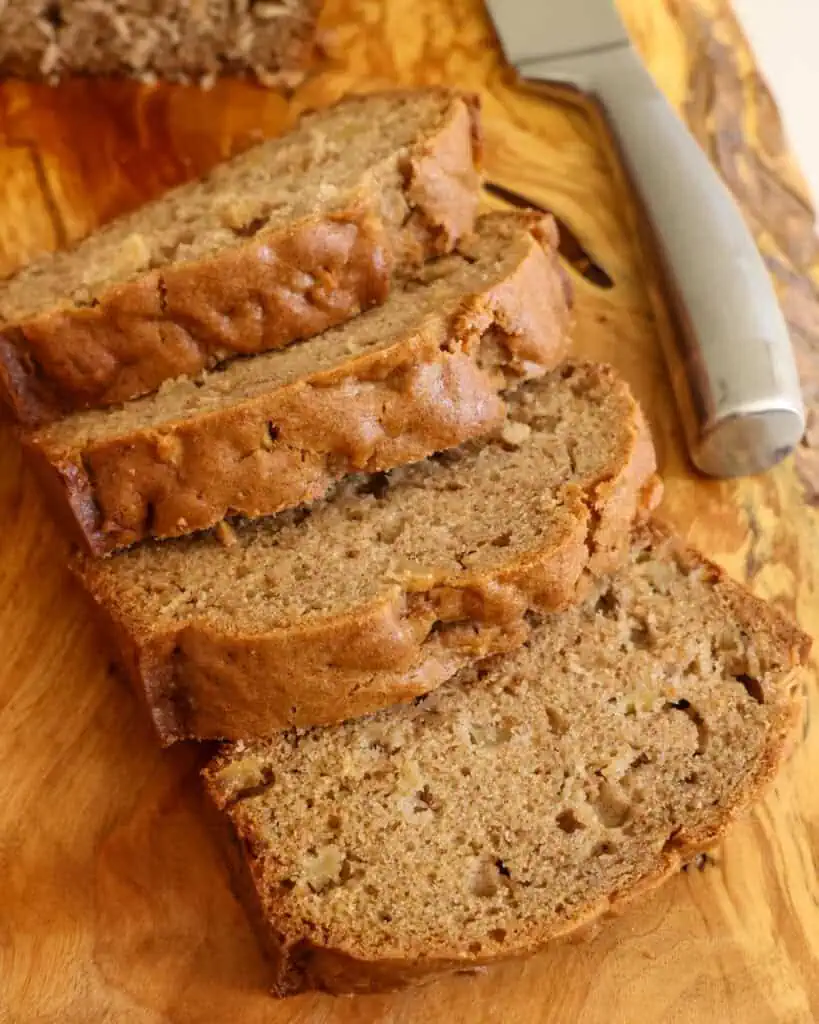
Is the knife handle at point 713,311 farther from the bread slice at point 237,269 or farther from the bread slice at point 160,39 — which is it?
the bread slice at point 160,39

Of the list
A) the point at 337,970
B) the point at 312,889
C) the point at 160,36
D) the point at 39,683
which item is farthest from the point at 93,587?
the point at 160,36

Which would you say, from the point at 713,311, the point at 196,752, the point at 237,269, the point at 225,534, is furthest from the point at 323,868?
the point at 713,311

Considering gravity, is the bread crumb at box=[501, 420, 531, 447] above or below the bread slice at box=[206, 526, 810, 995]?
above

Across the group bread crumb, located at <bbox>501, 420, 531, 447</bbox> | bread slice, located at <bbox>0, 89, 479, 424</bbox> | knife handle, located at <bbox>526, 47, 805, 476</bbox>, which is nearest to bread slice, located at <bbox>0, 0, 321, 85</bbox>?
bread slice, located at <bbox>0, 89, 479, 424</bbox>

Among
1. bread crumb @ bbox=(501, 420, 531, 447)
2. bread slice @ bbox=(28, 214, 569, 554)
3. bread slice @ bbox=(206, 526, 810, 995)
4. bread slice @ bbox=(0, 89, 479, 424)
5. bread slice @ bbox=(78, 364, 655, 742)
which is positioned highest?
bread slice @ bbox=(0, 89, 479, 424)

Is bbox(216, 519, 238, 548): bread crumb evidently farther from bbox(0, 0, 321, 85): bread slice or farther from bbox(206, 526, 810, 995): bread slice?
bbox(0, 0, 321, 85): bread slice

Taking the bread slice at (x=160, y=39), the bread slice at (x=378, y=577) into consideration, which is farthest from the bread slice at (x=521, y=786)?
the bread slice at (x=160, y=39)

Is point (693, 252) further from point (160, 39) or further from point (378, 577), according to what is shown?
point (160, 39)
